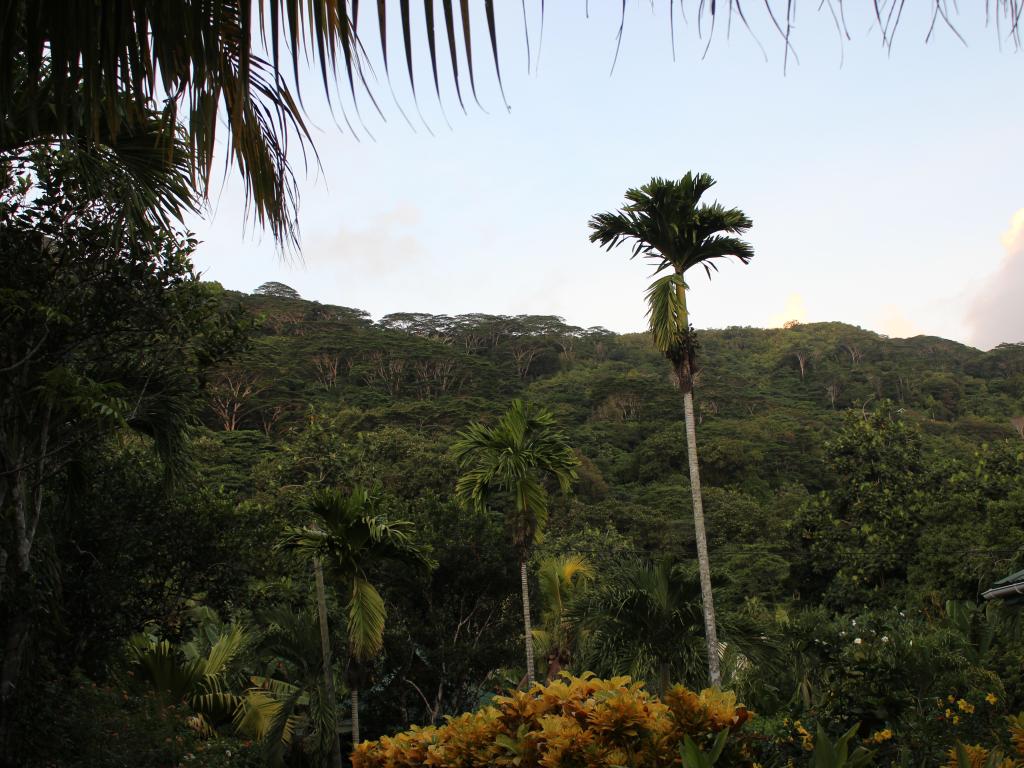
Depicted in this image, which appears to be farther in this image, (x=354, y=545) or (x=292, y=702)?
(x=292, y=702)

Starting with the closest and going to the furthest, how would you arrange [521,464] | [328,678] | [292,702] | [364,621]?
[364,621], [328,678], [292,702], [521,464]

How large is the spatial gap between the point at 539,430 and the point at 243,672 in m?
6.89

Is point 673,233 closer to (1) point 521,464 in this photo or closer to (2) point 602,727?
(1) point 521,464

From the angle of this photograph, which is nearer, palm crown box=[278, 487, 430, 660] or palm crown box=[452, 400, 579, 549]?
palm crown box=[278, 487, 430, 660]

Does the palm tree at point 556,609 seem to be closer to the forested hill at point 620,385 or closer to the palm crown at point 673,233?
the palm crown at point 673,233

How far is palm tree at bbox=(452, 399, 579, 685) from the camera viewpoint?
15.8 meters

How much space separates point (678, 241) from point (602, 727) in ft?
33.8

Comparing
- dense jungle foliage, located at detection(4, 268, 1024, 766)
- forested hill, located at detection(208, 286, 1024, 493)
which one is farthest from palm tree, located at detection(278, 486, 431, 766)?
forested hill, located at detection(208, 286, 1024, 493)

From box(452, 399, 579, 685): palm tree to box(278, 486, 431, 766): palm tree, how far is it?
326 cm

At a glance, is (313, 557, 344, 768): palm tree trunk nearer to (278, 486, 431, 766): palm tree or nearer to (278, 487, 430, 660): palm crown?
(278, 486, 431, 766): palm tree

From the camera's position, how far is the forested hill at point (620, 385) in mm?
51656

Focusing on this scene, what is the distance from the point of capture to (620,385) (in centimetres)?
6462

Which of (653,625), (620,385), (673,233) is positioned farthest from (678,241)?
(620,385)

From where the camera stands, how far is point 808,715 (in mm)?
6543
